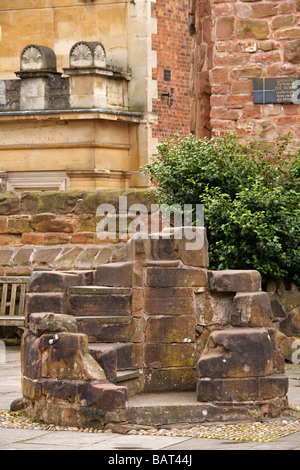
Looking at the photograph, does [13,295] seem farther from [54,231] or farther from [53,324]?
[53,324]

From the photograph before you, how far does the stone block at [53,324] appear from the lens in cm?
748

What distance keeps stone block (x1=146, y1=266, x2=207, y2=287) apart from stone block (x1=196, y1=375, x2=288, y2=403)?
33.9 inches

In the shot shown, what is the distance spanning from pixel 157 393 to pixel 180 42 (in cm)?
1456

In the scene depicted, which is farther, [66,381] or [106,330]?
[106,330]

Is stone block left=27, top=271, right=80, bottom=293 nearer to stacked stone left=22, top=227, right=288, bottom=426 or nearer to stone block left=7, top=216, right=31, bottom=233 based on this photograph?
stacked stone left=22, top=227, right=288, bottom=426

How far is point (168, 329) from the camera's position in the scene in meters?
8.14

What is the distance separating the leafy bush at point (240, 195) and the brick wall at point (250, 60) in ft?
1.74

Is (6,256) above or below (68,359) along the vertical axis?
above

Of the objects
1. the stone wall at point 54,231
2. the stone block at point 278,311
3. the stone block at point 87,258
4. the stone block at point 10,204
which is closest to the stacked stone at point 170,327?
the stone block at point 278,311

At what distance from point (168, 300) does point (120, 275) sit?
45 centimetres

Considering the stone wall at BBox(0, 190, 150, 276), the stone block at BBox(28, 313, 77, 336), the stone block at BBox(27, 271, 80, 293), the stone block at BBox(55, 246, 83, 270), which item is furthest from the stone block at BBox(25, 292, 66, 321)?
the stone block at BBox(55, 246, 83, 270)

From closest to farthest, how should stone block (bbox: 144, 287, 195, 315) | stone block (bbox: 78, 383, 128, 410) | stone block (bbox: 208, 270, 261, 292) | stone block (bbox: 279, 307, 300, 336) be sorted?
stone block (bbox: 78, 383, 128, 410), stone block (bbox: 208, 270, 261, 292), stone block (bbox: 144, 287, 195, 315), stone block (bbox: 279, 307, 300, 336)

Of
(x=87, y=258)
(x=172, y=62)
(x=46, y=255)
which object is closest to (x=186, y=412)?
(x=87, y=258)

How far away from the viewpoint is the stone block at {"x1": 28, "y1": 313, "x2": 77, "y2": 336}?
748 cm
